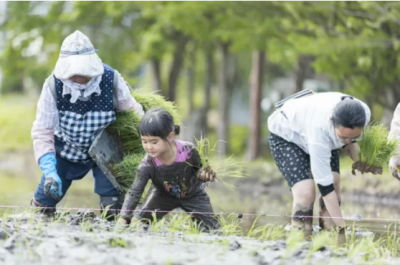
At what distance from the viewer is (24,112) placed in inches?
1399

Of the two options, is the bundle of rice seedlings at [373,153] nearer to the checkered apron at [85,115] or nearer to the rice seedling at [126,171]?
the rice seedling at [126,171]

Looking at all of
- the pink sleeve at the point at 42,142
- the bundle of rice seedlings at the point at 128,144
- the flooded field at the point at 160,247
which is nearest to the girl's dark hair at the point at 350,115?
the flooded field at the point at 160,247

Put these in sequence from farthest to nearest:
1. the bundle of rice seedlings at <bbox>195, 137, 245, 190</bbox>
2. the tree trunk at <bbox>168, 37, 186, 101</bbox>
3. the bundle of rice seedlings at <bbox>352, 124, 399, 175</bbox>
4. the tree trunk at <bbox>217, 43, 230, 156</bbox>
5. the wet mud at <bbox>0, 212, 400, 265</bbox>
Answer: the tree trunk at <bbox>168, 37, 186, 101</bbox> < the tree trunk at <bbox>217, 43, 230, 156</bbox> < the bundle of rice seedlings at <bbox>352, 124, 399, 175</bbox> < the bundle of rice seedlings at <bbox>195, 137, 245, 190</bbox> < the wet mud at <bbox>0, 212, 400, 265</bbox>

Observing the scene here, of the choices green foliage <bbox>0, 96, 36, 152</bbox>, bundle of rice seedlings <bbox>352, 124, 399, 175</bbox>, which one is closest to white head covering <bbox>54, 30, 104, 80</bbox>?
bundle of rice seedlings <bbox>352, 124, 399, 175</bbox>

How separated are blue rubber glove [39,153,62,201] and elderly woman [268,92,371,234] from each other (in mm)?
1801

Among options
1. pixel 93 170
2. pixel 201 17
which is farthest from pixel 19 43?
pixel 93 170

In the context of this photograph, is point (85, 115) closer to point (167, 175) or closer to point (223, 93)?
point (167, 175)

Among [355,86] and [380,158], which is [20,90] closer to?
[355,86]

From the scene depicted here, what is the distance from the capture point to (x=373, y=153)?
6441mm

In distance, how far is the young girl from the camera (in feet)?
19.2

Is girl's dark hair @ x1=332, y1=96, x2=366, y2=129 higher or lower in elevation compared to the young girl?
higher

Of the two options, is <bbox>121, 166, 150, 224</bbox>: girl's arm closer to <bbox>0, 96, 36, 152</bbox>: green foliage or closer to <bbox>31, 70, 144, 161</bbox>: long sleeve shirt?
<bbox>31, 70, 144, 161</bbox>: long sleeve shirt

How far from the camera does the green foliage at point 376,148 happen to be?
6457mm

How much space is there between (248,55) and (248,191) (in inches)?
432
